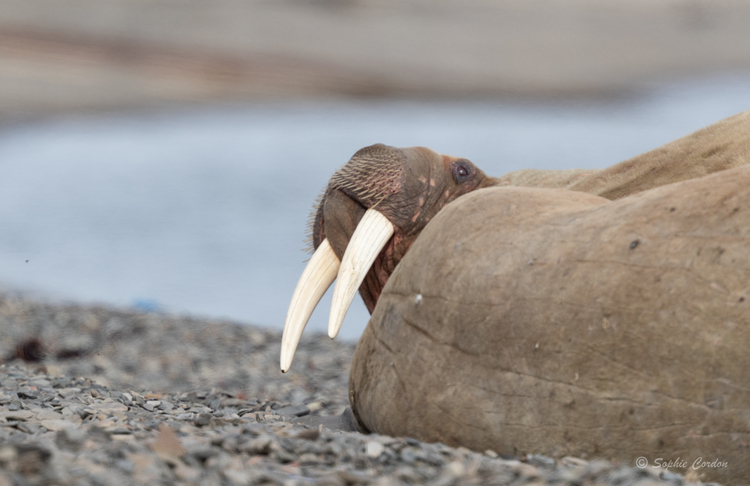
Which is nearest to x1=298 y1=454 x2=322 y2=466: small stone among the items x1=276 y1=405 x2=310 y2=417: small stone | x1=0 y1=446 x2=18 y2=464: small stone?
x1=0 y1=446 x2=18 y2=464: small stone

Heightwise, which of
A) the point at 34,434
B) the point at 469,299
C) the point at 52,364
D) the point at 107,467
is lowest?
the point at 52,364

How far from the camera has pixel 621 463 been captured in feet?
6.03

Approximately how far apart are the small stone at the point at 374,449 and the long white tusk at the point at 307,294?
86cm

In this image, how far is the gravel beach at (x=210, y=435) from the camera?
1.48 metres

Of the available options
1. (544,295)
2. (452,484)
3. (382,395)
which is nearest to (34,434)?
(382,395)

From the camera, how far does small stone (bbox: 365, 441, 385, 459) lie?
1.78 metres

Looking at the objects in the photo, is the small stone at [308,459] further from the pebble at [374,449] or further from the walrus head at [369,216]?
the walrus head at [369,216]

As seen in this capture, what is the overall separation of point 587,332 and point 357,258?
111 cm

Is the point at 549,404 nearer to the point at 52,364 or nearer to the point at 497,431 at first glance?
the point at 497,431

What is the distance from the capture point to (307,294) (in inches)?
113

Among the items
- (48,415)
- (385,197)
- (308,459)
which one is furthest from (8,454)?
(385,197)

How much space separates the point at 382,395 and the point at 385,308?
11.4 inches

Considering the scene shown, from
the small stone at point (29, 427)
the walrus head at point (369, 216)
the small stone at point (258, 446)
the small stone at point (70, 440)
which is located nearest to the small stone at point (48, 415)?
the small stone at point (29, 427)

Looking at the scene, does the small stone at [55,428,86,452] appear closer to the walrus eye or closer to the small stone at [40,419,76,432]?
the small stone at [40,419,76,432]
